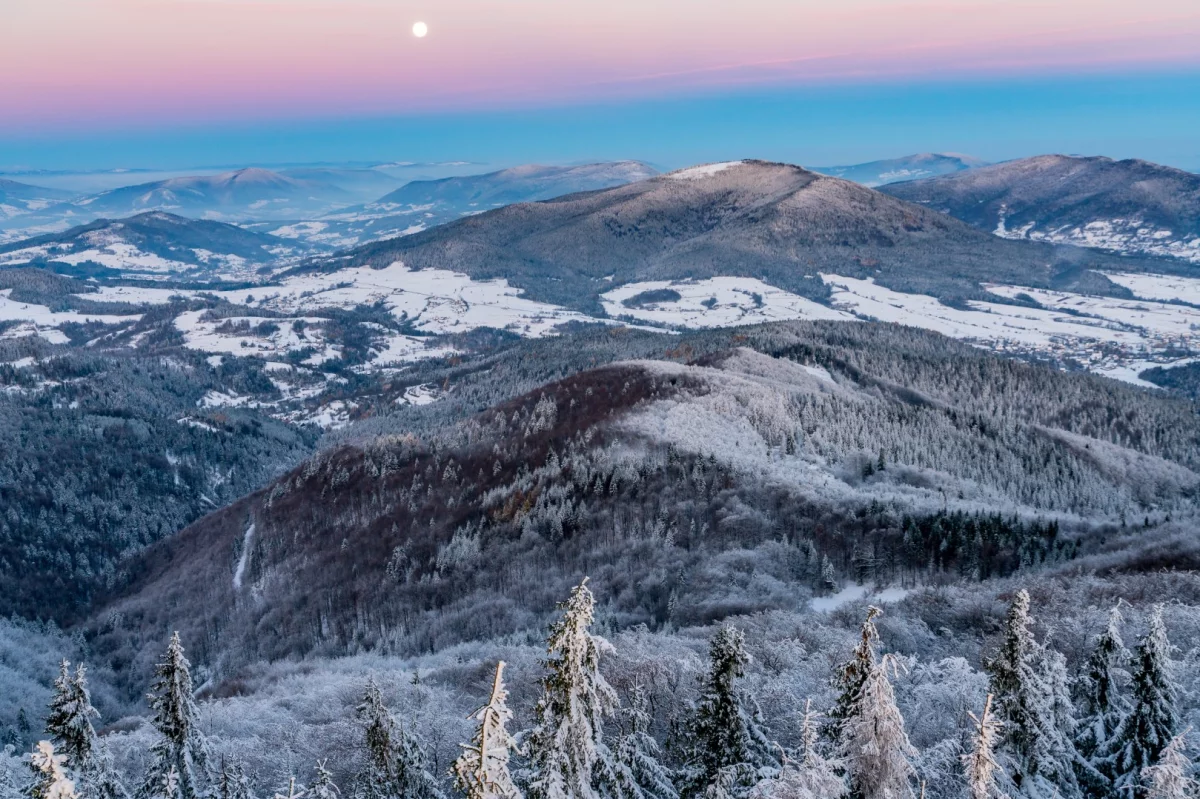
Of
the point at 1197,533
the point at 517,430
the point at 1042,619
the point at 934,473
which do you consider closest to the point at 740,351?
the point at 517,430

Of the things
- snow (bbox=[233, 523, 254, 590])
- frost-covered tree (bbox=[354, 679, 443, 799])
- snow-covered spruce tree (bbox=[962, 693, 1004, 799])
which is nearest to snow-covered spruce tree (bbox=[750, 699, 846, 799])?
Answer: snow-covered spruce tree (bbox=[962, 693, 1004, 799])

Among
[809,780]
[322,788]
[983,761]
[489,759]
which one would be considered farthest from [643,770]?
[983,761]

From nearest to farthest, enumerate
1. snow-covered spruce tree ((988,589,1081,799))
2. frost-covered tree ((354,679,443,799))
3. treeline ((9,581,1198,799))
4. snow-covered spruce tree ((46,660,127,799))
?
treeline ((9,581,1198,799))
snow-covered spruce tree ((988,589,1081,799))
snow-covered spruce tree ((46,660,127,799))
frost-covered tree ((354,679,443,799))

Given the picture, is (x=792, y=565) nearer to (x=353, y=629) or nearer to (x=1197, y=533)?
(x=1197, y=533)

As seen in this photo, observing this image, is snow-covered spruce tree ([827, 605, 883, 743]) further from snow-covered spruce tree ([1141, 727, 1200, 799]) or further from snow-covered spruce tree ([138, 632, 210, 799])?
snow-covered spruce tree ([138, 632, 210, 799])

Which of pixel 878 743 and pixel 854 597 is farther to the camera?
pixel 854 597

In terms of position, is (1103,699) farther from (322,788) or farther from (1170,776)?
(322,788)

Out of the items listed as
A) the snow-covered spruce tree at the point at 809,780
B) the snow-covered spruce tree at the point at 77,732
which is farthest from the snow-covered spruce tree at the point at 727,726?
the snow-covered spruce tree at the point at 77,732
